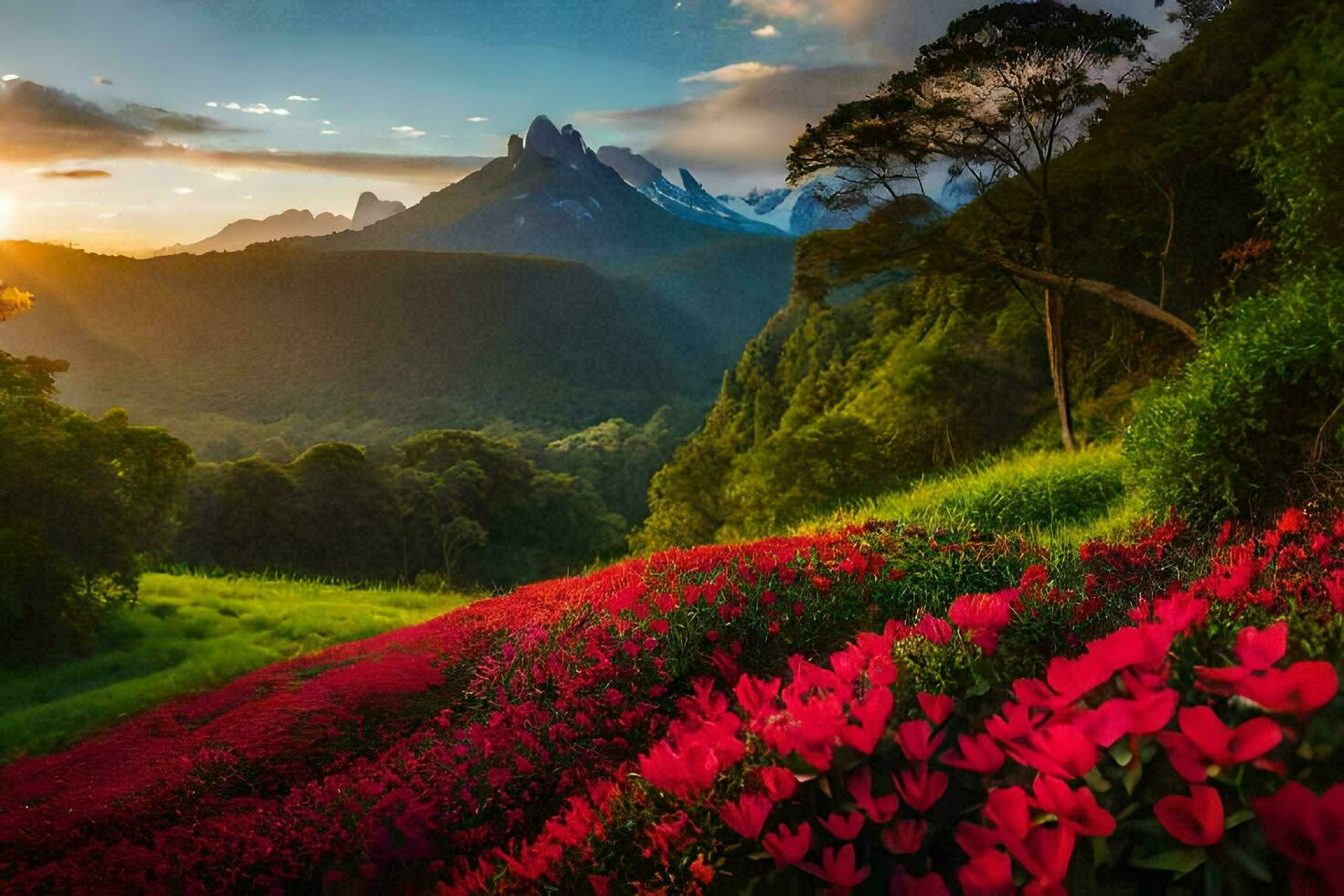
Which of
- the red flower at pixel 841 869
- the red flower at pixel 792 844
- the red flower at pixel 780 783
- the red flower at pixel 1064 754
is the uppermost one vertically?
the red flower at pixel 1064 754

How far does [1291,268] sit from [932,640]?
10.5m

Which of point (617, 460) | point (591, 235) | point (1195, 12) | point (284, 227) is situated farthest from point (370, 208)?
point (1195, 12)

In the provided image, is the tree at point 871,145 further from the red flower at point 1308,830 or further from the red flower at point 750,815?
the red flower at point 1308,830

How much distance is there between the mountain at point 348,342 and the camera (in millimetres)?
62312

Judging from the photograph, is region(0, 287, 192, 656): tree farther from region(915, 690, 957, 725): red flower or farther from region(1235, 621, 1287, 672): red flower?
region(1235, 621, 1287, 672): red flower

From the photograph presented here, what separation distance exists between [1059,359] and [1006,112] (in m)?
3.32

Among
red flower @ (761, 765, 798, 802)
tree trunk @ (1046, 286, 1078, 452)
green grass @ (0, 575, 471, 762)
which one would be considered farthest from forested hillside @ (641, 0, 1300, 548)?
red flower @ (761, 765, 798, 802)

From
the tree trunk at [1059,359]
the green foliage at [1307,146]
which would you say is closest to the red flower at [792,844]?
the green foliage at [1307,146]

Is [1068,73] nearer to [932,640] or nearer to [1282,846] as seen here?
[932,640]

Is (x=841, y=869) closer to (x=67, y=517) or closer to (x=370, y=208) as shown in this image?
(x=67, y=517)

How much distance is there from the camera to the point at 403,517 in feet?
97.3

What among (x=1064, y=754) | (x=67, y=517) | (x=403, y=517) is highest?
(x=1064, y=754)

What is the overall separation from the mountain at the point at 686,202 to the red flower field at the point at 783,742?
7967cm

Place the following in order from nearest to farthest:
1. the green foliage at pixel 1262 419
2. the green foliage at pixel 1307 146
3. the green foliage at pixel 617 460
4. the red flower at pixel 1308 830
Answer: the red flower at pixel 1308 830, the green foliage at pixel 1262 419, the green foliage at pixel 1307 146, the green foliage at pixel 617 460
